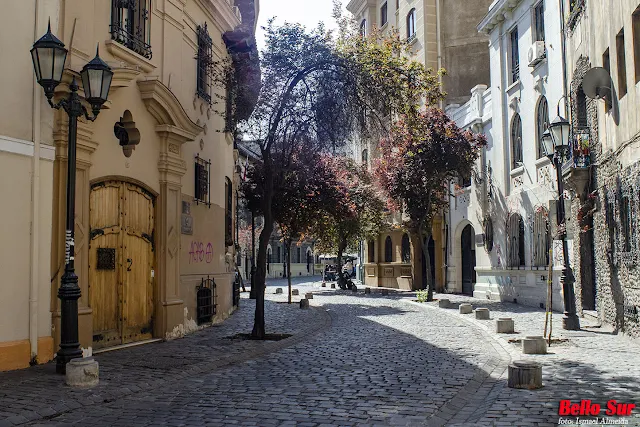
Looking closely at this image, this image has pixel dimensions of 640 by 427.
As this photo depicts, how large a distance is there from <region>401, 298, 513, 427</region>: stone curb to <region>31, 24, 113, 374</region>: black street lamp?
4947mm

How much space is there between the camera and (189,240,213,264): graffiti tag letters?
1427cm

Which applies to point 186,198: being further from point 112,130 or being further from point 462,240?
point 462,240

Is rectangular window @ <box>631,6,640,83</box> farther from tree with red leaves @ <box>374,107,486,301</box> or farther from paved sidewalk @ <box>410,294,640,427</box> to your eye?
tree with red leaves @ <box>374,107,486,301</box>

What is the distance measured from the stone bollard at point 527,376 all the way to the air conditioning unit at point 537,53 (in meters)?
14.5

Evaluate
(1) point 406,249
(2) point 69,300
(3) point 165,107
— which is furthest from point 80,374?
(1) point 406,249

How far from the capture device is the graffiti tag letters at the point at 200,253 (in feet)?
46.8

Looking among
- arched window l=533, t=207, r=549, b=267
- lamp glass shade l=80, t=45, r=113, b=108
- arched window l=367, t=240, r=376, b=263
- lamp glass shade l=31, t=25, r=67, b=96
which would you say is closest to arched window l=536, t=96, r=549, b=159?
arched window l=533, t=207, r=549, b=267

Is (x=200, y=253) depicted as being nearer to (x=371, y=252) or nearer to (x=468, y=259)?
(x=468, y=259)

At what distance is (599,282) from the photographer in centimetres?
1435

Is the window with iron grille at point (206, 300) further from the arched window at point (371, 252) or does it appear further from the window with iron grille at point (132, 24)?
the arched window at point (371, 252)

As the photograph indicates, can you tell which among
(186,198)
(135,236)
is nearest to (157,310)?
(135,236)

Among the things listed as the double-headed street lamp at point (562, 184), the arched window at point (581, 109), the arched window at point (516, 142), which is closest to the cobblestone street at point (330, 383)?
the double-headed street lamp at point (562, 184)

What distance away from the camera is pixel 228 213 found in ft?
59.8

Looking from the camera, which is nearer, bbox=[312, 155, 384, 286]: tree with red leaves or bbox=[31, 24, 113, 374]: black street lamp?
bbox=[31, 24, 113, 374]: black street lamp
